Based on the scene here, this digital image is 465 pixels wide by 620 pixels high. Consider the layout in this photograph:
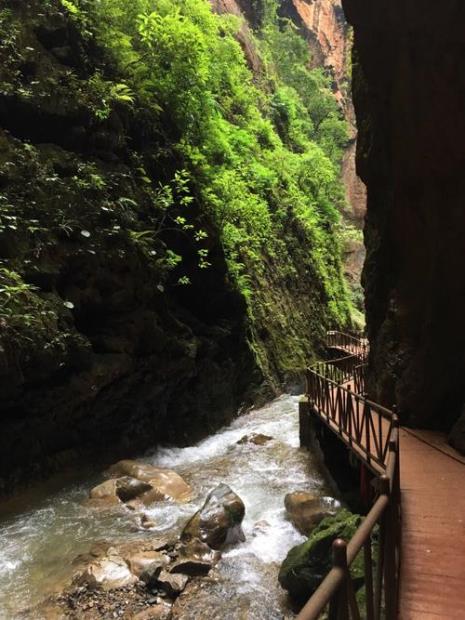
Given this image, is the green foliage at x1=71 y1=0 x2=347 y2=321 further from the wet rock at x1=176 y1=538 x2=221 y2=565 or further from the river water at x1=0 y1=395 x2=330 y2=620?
the wet rock at x1=176 y1=538 x2=221 y2=565

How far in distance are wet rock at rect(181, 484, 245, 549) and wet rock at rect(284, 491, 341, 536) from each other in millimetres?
865

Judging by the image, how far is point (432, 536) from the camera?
189 inches

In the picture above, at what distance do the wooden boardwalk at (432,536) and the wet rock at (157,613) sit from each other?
2.76 metres

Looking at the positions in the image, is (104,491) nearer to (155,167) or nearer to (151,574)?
(151,574)

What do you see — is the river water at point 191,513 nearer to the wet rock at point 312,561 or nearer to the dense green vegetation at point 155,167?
the wet rock at point 312,561

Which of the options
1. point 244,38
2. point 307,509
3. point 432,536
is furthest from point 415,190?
point 244,38

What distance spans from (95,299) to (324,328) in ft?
49.2

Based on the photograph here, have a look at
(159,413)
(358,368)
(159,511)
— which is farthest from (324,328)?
(159,511)

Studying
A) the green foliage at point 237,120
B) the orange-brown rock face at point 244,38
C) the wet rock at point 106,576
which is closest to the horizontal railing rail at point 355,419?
the wet rock at point 106,576

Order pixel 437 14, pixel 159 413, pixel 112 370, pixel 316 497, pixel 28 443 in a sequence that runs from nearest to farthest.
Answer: pixel 437 14 → pixel 316 497 → pixel 28 443 → pixel 112 370 → pixel 159 413

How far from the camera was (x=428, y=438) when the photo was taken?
28.1 feet

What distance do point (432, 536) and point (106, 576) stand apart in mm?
3907

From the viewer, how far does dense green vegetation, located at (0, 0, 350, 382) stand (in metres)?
8.96

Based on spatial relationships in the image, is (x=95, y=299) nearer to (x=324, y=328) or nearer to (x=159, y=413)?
(x=159, y=413)
